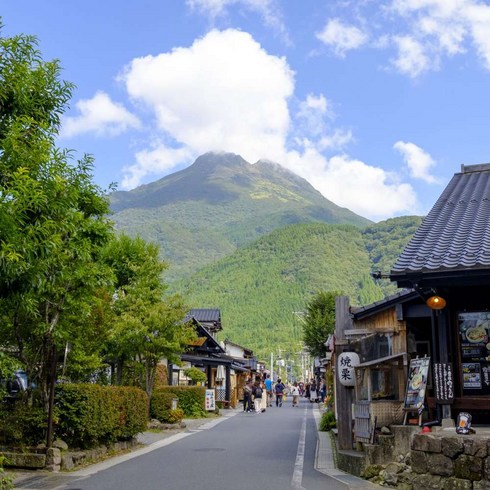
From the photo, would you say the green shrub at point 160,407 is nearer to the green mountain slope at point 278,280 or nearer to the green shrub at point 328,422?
the green shrub at point 328,422

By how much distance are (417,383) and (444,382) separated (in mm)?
1001

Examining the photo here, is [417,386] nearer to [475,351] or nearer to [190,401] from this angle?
[475,351]

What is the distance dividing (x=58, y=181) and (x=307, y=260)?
4520 inches

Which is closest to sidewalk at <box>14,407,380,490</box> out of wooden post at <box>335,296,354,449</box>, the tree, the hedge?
the hedge

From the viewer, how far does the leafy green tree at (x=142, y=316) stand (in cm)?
2186

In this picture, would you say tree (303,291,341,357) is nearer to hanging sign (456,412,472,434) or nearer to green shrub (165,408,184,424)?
green shrub (165,408,184,424)

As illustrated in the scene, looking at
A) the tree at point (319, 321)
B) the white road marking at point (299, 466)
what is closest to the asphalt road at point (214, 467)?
the white road marking at point (299, 466)

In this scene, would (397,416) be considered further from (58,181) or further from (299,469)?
(58,181)

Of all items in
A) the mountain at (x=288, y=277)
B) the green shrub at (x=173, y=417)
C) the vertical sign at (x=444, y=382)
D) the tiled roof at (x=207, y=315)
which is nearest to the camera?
the vertical sign at (x=444, y=382)

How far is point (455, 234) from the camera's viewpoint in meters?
9.97

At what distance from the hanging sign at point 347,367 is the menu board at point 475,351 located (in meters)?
4.23

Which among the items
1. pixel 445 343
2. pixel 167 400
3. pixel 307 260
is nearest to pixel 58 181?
pixel 445 343

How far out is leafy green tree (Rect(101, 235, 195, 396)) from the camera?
71.7 feet

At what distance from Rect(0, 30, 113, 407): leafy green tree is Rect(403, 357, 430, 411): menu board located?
20.4 feet
